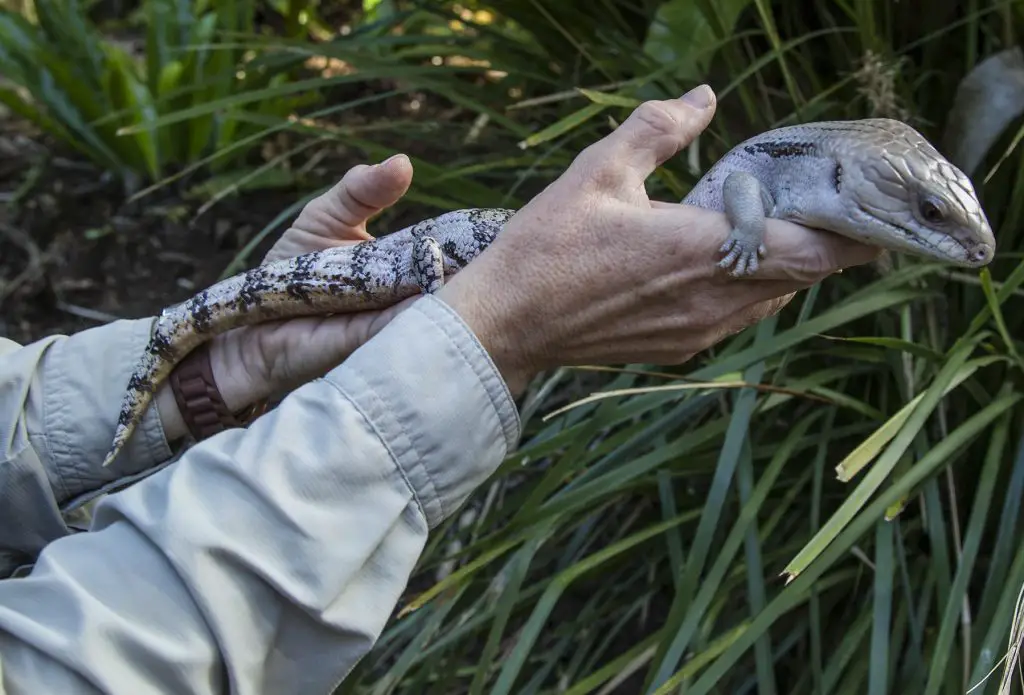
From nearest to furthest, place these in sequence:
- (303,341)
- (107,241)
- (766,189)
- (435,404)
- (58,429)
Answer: (435,404), (766,189), (58,429), (303,341), (107,241)

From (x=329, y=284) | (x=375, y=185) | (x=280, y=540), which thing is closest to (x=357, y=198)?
(x=375, y=185)

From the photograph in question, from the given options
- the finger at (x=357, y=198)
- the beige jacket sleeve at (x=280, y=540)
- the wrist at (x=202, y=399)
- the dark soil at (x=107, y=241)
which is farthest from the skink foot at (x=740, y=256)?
the dark soil at (x=107, y=241)

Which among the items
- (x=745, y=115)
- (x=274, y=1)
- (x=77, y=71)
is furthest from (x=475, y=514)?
(x=274, y=1)

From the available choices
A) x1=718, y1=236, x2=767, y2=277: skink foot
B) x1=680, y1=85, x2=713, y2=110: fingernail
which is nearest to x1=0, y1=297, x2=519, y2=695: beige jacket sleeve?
x1=718, y1=236, x2=767, y2=277: skink foot

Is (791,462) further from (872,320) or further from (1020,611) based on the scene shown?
(1020,611)

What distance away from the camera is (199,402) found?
103 inches

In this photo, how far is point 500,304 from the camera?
6.35ft

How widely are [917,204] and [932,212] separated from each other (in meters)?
0.03

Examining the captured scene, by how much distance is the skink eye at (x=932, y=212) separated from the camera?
6.41 ft

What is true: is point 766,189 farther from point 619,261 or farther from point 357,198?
point 357,198

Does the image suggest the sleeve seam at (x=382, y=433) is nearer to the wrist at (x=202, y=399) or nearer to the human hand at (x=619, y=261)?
the human hand at (x=619, y=261)

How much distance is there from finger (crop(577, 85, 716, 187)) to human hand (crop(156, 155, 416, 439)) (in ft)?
2.11

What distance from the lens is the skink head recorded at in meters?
1.95

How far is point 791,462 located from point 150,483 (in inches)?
72.1
